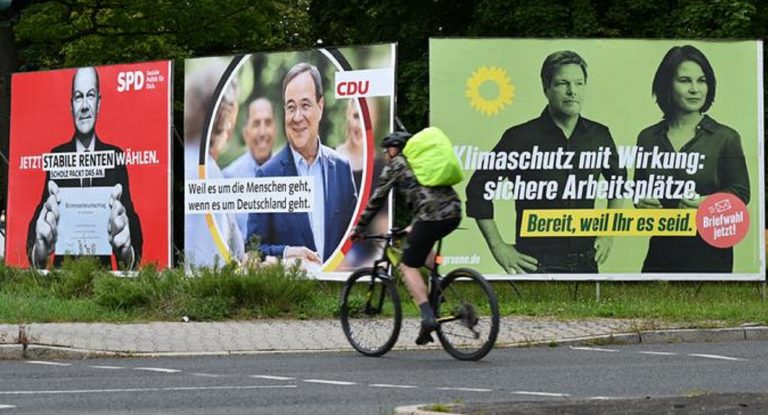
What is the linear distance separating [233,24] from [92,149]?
44.6 ft

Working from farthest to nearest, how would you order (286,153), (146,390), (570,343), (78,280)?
(286,153)
(78,280)
(570,343)
(146,390)

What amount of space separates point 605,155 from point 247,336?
5.97 meters

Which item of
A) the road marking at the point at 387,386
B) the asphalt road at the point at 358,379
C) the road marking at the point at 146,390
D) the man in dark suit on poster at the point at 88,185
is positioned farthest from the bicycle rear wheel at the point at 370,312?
the man in dark suit on poster at the point at 88,185

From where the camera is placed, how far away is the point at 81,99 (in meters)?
23.0

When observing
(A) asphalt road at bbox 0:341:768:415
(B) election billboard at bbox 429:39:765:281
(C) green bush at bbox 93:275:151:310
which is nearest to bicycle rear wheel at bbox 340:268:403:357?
(A) asphalt road at bbox 0:341:768:415

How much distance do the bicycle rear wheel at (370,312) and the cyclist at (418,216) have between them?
31 cm

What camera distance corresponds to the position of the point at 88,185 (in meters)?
22.8

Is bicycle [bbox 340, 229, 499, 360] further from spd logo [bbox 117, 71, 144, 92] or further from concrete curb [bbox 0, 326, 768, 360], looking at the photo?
spd logo [bbox 117, 71, 144, 92]

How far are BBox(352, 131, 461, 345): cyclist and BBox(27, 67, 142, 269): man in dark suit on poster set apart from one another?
9357mm

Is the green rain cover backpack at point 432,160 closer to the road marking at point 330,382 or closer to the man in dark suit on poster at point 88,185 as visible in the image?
the road marking at point 330,382

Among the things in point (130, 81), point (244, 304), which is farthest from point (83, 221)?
point (244, 304)

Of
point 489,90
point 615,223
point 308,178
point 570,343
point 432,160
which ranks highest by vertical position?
point 489,90

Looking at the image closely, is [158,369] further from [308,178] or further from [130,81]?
[130,81]

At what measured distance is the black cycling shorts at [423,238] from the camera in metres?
12.9
